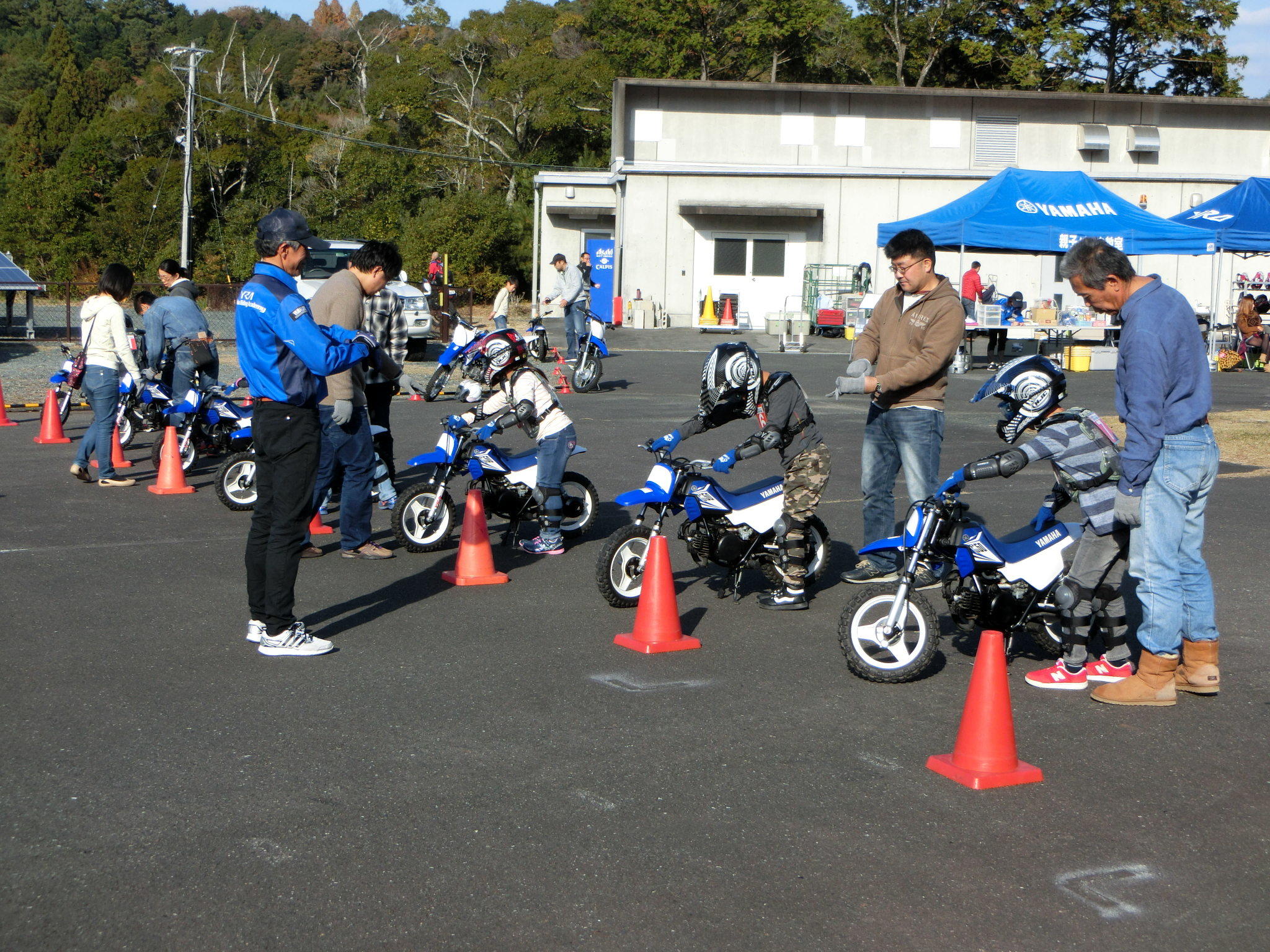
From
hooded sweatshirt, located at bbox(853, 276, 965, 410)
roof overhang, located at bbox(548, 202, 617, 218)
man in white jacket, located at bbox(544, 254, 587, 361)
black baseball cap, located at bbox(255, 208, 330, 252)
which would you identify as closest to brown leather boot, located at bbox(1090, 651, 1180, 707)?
hooded sweatshirt, located at bbox(853, 276, 965, 410)

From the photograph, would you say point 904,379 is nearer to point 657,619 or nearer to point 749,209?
point 657,619

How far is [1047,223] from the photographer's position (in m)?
24.0

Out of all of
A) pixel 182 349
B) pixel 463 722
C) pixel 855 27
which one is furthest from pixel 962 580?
pixel 855 27

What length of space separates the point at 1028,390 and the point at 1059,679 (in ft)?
4.54

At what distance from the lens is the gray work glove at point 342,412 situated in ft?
26.6

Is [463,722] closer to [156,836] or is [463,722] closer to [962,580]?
[156,836]

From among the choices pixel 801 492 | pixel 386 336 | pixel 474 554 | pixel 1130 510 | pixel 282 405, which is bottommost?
pixel 474 554

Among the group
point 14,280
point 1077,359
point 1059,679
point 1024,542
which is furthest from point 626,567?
point 14,280

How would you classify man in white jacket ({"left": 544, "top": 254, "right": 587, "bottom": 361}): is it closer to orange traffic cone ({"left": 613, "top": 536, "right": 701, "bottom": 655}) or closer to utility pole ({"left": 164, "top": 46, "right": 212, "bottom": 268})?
orange traffic cone ({"left": 613, "top": 536, "right": 701, "bottom": 655})

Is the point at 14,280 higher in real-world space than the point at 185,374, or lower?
higher

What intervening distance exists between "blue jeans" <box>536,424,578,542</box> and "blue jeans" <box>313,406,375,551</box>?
1157 mm

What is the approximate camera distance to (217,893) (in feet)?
12.6

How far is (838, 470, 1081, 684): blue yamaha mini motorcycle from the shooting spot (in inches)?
230

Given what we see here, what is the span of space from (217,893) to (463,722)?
5.52 feet
